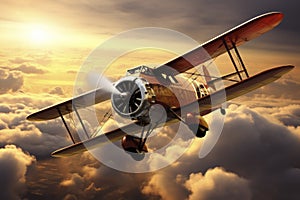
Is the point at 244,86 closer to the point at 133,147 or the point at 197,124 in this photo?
the point at 197,124

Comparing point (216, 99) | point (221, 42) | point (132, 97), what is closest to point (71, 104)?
point (132, 97)

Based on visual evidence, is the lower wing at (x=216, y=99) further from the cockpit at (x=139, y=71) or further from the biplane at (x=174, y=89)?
the cockpit at (x=139, y=71)

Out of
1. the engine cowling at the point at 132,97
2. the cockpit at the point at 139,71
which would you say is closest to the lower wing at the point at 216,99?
the engine cowling at the point at 132,97

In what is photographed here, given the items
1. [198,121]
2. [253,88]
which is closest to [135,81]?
[198,121]

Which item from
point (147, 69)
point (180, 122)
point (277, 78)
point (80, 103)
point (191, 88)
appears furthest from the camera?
point (80, 103)

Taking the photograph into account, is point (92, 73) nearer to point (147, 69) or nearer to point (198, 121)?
point (147, 69)

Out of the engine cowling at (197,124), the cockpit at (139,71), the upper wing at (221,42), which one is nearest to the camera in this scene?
the upper wing at (221,42)
